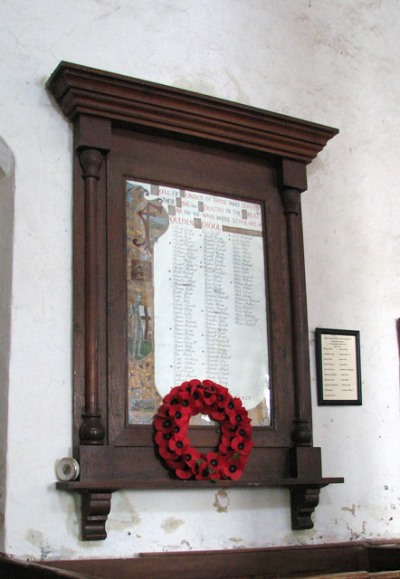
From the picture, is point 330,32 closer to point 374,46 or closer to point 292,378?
point 374,46

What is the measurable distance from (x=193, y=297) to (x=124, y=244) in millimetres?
364

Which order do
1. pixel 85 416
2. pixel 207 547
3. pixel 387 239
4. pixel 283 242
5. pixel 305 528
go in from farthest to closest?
pixel 387 239 → pixel 283 242 → pixel 305 528 → pixel 207 547 → pixel 85 416

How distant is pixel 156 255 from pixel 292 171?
2.64 feet

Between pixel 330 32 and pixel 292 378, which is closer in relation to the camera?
pixel 292 378

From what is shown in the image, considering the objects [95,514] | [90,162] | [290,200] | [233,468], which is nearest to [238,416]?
[233,468]

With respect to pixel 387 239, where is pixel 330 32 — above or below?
above

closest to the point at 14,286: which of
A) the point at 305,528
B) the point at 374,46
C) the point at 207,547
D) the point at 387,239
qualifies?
the point at 207,547

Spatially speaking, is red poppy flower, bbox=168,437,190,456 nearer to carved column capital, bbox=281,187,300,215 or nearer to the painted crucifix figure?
the painted crucifix figure

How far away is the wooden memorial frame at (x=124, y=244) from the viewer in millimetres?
3262

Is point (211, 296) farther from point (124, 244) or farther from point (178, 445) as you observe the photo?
point (178, 445)

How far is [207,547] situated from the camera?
342 centimetres

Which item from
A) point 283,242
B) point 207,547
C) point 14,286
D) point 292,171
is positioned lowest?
point 207,547

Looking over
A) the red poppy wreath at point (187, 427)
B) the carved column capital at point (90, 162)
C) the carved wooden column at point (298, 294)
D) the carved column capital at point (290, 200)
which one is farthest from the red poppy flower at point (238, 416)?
the carved column capital at point (90, 162)

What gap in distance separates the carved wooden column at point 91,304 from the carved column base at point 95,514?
191mm
